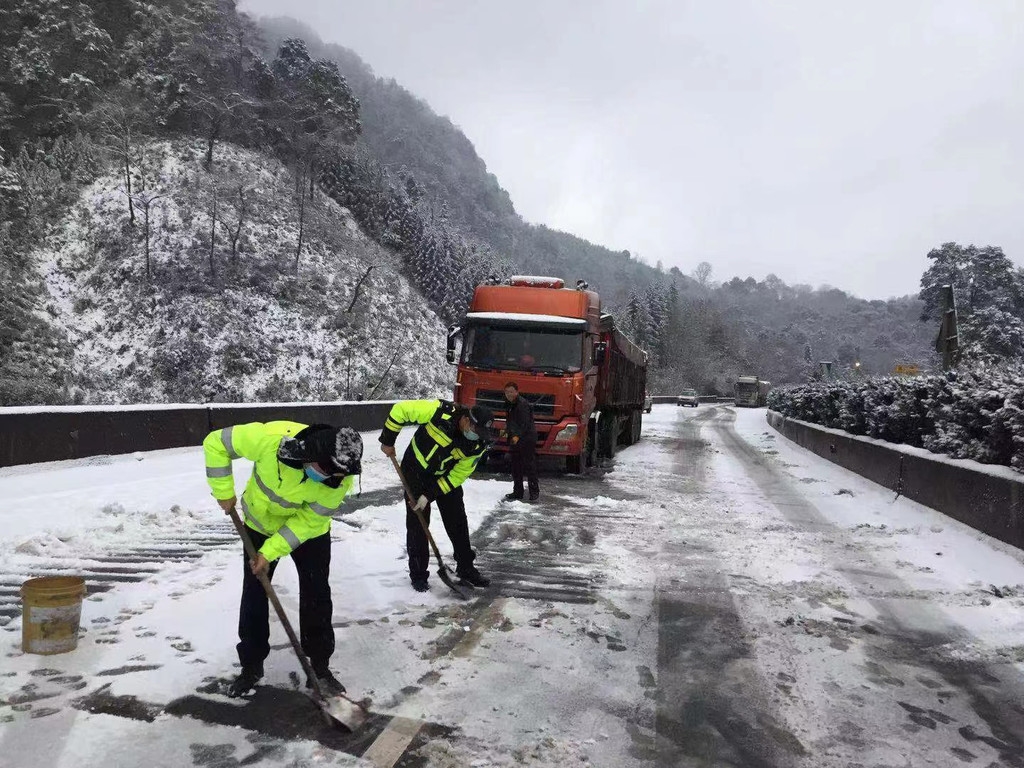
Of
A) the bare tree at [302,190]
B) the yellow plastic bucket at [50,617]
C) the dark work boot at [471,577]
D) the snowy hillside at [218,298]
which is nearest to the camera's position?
the yellow plastic bucket at [50,617]

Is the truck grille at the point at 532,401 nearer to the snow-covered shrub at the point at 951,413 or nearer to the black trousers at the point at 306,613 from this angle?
the snow-covered shrub at the point at 951,413

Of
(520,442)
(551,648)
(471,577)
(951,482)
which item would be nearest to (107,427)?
(520,442)

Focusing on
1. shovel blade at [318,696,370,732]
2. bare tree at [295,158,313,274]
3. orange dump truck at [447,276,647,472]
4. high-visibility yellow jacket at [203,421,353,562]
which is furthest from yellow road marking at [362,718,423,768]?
bare tree at [295,158,313,274]

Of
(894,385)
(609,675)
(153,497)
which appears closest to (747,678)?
(609,675)

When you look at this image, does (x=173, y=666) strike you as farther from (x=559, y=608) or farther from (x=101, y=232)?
(x=101, y=232)

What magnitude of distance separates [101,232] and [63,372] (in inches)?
516

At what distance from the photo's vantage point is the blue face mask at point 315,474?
11.4 feet

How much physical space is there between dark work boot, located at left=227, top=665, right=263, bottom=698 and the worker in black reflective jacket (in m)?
2.00

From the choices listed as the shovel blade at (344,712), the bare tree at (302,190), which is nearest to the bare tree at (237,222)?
the bare tree at (302,190)

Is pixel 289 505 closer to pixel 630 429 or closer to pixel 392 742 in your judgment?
pixel 392 742

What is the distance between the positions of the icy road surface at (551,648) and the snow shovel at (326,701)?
3.0 inches

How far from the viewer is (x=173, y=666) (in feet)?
13.4

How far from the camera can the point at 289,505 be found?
12.1ft

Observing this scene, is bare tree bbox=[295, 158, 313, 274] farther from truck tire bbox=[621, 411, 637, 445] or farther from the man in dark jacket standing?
the man in dark jacket standing
